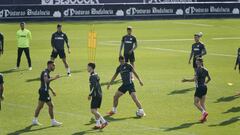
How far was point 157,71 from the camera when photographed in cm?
3375

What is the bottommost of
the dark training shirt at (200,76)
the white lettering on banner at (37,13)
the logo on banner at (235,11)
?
the dark training shirt at (200,76)

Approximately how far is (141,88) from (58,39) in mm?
5721

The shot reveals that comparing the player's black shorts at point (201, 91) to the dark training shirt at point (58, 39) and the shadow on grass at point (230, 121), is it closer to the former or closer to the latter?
the shadow on grass at point (230, 121)

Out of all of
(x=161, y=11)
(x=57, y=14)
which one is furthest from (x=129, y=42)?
(x=161, y=11)

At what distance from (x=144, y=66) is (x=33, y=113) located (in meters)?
13.3

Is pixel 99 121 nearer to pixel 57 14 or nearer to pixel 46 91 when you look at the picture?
pixel 46 91

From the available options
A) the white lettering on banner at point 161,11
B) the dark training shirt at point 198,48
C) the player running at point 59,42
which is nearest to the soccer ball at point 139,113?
the dark training shirt at point 198,48

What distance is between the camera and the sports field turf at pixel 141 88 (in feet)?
70.5

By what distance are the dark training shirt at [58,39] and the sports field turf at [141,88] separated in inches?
69.5

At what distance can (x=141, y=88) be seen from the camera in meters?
28.9

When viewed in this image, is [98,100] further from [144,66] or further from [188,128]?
[144,66]

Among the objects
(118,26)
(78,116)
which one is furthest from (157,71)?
(118,26)

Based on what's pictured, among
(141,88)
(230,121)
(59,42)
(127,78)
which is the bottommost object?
(230,121)

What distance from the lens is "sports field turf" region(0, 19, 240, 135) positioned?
2148 cm
